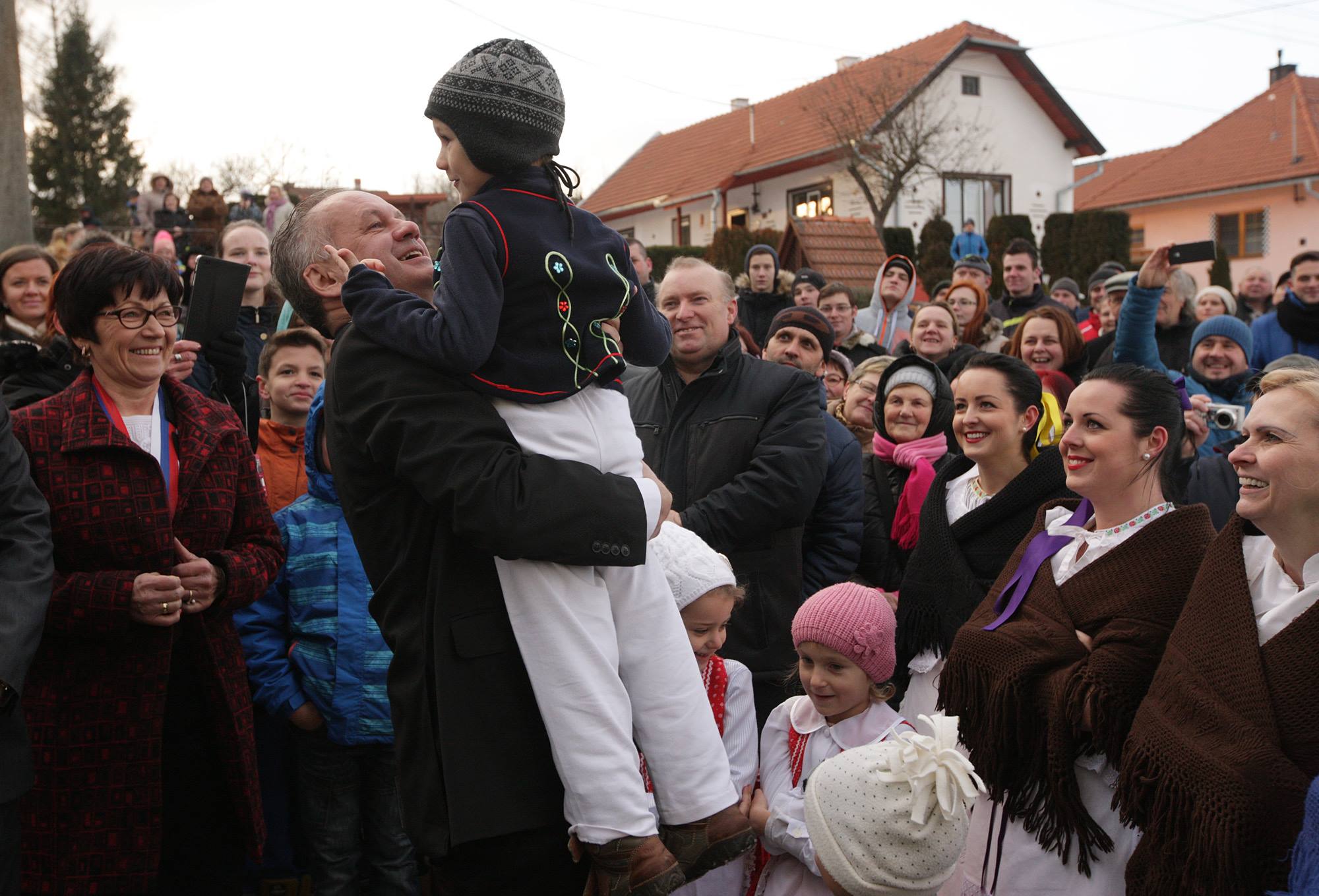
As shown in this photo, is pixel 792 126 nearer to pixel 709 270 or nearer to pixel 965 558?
pixel 709 270

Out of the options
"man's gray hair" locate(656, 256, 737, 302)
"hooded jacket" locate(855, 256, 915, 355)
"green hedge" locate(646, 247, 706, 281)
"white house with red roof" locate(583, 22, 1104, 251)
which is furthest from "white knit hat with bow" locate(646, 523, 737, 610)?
"white house with red roof" locate(583, 22, 1104, 251)

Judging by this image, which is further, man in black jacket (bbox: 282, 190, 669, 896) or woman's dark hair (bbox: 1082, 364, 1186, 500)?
woman's dark hair (bbox: 1082, 364, 1186, 500)

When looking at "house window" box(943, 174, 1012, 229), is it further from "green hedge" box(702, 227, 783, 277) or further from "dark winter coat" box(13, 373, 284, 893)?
"dark winter coat" box(13, 373, 284, 893)

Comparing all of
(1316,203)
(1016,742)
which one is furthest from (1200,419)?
(1316,203)

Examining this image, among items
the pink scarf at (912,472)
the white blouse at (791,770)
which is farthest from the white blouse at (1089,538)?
the pink scarf at (912,472)

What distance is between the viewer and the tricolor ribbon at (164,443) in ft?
10.8

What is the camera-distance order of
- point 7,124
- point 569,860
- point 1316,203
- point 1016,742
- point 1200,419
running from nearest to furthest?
point 569,860, point 1016,742, point 1200,419, point 7,124, point 1316,203

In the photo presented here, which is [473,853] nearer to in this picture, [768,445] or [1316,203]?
[768,445]

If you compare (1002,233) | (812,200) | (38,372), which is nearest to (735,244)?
(1002,233)

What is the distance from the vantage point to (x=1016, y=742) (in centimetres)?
300

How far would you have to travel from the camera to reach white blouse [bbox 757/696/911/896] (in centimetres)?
295

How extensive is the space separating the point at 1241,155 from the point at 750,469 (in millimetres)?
37041

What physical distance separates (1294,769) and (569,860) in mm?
1573

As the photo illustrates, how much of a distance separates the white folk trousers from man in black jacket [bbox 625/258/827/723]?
1897mm
